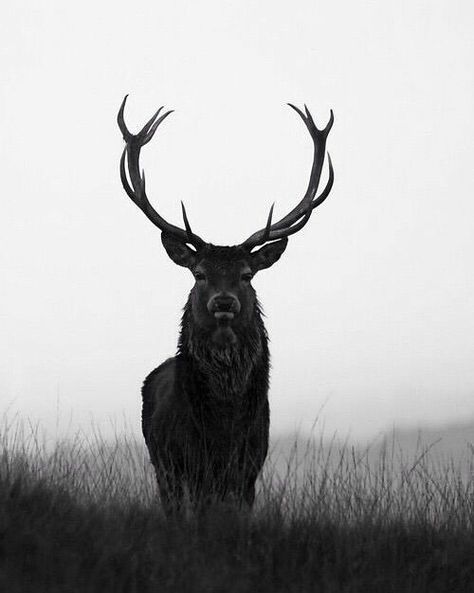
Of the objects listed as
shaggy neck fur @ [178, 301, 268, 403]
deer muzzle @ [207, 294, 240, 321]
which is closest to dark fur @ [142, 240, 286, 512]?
shaggy neck fur @ [178, 301, 268, 403]

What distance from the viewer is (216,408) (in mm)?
7211

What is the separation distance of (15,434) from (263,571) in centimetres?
257

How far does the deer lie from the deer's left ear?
0.02 m

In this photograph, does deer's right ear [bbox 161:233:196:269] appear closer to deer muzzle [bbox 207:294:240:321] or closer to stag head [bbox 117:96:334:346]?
stag head [bbox 117:96:334:346]

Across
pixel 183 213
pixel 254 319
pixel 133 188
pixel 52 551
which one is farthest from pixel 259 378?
pixel 52 551

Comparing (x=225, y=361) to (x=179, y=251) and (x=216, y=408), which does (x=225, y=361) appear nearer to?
(x=216, y=408)

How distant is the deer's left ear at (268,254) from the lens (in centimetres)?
787

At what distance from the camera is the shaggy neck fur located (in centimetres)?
725

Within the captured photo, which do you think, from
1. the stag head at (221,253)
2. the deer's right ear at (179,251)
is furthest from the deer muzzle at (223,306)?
the deer's right ear at (179,251)

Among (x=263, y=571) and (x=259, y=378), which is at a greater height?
(x=259, y=378)

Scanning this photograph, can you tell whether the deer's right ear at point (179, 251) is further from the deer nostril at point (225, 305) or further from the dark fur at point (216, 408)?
the deer nostril at point (225, 305)

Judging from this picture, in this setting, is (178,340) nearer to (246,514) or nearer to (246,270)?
(246,270)

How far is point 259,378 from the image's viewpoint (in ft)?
24.2

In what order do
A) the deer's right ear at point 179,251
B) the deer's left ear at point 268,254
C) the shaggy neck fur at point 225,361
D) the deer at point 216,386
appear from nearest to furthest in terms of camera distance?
the deer at point 216,386 → the shaggy neck fur at point 225,361 → the deer's right ear at point 179,251 → the deer's left ear at point 268,254
